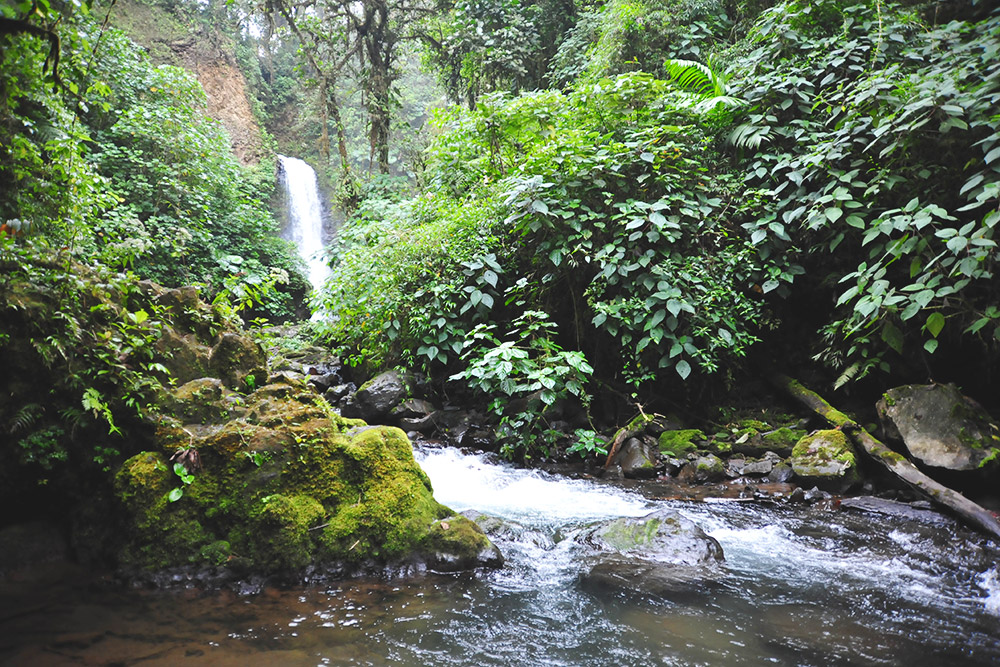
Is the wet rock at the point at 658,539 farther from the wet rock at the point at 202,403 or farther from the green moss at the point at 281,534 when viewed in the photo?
the wet rock at the point at 202,403

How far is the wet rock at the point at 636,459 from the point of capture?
586cm

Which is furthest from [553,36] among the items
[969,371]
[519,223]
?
[969,371]

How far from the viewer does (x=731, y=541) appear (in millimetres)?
4215

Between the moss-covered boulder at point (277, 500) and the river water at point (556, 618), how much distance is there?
205 millimetres

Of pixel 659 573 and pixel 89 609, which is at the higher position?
pixel 89 609

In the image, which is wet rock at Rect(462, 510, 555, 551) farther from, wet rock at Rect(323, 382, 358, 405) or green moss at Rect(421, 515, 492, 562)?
wet rock at Rect(323, 382, 358, 405)

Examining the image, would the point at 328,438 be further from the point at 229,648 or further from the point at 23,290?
the point at 23,290

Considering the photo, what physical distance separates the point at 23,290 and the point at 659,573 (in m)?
4.39

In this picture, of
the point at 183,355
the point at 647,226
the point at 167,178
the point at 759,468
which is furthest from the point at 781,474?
the point at 167,178

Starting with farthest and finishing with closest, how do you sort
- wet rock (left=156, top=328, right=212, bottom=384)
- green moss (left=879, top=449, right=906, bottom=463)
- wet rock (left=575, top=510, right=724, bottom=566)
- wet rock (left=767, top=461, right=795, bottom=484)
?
1. wet rock (left=767, top=461, right=795, bottom=484)
2. green moss (left=879, top=449, right=906, bottom=463)
3. wet rock (left=156, top=328, right=212, bottom=384)
4. wet rock (left=575, top=510, right=724, bottom=566)

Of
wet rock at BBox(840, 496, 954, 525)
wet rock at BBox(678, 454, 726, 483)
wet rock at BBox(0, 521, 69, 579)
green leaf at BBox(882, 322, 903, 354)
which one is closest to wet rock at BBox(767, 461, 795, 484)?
wet rock at BBox(678, 454, 726, 483)

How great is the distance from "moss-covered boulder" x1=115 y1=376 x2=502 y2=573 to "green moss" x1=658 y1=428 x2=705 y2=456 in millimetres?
3198

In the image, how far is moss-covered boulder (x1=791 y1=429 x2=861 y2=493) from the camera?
5090 mm

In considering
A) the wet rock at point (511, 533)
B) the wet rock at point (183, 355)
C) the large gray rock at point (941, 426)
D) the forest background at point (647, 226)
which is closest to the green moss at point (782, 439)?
the forest background at point (647, 226)
